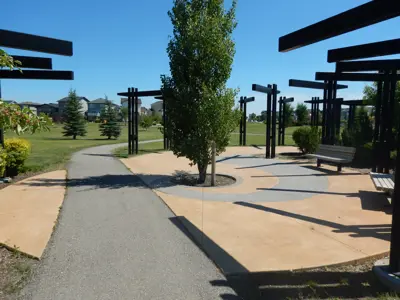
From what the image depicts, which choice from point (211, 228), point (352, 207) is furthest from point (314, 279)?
point (352, 207)

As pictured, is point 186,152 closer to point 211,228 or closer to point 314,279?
point 211,228

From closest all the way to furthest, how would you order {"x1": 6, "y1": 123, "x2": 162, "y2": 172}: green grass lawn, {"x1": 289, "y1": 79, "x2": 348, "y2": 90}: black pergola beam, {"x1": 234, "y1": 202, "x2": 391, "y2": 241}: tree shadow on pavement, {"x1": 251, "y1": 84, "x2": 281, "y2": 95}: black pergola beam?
{"x1": 234, "y1": 202, "x2": 391, "y2": 241}: tree shadow on pavement
{"x1": 6, "y1": 123, "x2": 162, "y2": 172}: green grass lawn
{"x1": 251, "y1": 84, "x2": 281, "y2": 95}: black pergola beam
{"x1": 289, "y1": 79, "x2": 348, "y2": 90}: black pergola beam

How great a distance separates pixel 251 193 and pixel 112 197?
316 cm

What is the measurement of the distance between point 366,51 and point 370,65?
282cm

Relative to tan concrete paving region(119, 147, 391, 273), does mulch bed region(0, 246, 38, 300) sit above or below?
below

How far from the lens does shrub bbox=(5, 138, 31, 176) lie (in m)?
8.68

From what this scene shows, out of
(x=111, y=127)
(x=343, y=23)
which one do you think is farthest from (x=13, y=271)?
(x=111, y=127)

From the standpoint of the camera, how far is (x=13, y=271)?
11.5 ft

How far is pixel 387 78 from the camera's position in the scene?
9.88 meters

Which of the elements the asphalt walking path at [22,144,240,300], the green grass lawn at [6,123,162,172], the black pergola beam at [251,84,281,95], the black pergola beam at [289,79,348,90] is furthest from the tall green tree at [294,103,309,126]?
the asphalt walking path at [22,144,240,300]

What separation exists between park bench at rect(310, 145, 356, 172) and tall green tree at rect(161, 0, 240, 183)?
422 centimetres

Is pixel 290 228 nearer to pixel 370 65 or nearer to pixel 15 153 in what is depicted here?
pixel 370 65

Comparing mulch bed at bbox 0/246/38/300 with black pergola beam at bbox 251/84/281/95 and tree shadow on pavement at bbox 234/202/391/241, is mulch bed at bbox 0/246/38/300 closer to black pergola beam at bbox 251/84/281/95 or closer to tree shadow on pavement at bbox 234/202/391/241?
tree shadow on pavement at bbox 234/202/391/241

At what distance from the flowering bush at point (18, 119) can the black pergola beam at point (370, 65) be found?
970 cm
